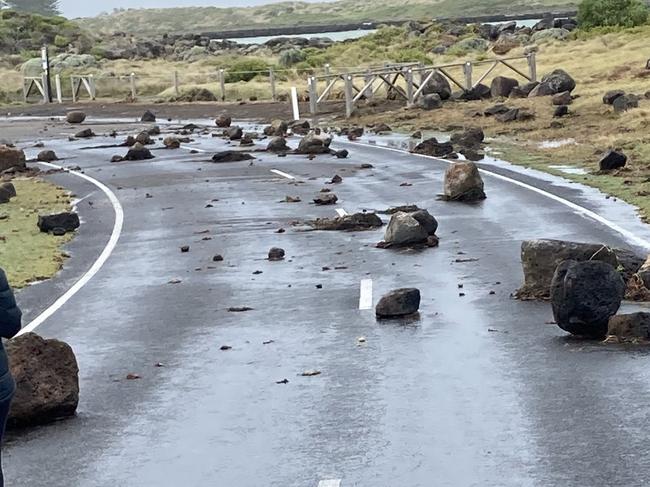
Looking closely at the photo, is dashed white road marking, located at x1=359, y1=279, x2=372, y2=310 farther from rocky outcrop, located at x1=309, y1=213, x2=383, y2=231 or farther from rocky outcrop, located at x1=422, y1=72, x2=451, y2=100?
rocky outcrop, located at x1=422, y1=72, x2=451, y2=100

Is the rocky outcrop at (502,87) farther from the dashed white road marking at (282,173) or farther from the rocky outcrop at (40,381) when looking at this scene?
the rocky outcrop at (40,381)

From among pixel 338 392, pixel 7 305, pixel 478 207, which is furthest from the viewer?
pixel 478 207

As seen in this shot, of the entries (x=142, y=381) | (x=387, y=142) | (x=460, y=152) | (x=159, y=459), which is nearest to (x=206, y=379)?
(x=142, y=381)

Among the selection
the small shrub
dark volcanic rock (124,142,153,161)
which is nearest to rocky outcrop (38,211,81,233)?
dark volcanic rock (124,142,153,161)

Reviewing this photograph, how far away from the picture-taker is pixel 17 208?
29.6m

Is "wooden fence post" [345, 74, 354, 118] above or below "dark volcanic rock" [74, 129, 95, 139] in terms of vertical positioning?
above

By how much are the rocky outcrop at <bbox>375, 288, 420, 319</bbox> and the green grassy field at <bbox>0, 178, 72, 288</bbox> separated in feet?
20.5

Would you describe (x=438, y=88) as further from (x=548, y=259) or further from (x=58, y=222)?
(x=548, y=259)

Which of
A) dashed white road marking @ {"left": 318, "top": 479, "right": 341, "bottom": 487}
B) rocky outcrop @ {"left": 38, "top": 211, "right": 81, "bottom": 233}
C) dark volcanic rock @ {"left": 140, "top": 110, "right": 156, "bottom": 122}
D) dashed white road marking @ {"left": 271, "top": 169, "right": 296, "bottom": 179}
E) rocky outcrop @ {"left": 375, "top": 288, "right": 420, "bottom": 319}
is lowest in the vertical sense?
dark volcanic rock @ {"left": 140, "top": 110, "right": 156, "bottom": 122}

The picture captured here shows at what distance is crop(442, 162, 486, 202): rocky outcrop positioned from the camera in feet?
86.7

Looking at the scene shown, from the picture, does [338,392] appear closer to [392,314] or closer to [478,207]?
[392,314]

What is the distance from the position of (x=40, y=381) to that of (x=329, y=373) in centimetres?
262

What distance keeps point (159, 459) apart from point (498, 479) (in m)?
2.42

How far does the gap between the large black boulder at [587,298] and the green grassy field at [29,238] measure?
28.1 feet
